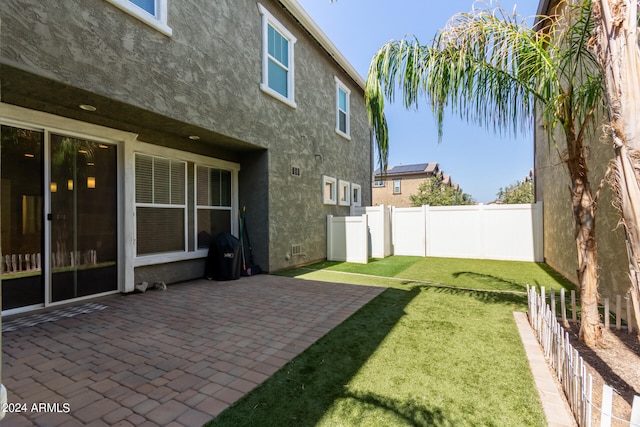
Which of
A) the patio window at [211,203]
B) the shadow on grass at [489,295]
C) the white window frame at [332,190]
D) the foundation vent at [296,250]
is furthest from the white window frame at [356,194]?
the shadow on grass at [489,295]

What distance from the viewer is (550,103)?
139 inches

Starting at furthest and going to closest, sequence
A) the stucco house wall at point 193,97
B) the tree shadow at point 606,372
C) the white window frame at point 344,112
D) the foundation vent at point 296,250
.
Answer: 1. the white window frame at point 344,112
2. the foundation vent at point 296,250
3. the stucco house wall at point 193,97
4. the tree shadow at point 606,372

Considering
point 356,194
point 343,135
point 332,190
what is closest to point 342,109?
point 343,135

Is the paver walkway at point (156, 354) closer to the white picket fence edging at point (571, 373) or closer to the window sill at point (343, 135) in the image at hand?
the white picket fence edging at point (571, 373)

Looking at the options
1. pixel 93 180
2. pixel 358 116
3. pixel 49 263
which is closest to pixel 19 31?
pixel 93 180

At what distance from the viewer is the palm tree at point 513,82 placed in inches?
133

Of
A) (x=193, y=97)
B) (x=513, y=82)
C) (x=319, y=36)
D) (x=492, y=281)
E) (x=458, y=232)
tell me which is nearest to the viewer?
(x=513, y=82)

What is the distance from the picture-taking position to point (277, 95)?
25.5 ft

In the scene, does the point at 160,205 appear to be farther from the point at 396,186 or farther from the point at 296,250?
the point at 396,186

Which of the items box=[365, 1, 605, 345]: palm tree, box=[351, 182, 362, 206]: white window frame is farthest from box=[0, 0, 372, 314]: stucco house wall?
box=[365, 1, 605, 345]: palm tree

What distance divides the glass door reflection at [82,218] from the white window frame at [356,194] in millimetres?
8634

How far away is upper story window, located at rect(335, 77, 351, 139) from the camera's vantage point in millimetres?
11359

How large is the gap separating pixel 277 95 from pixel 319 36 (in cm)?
301

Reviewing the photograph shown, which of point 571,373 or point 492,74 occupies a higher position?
point 492,74
